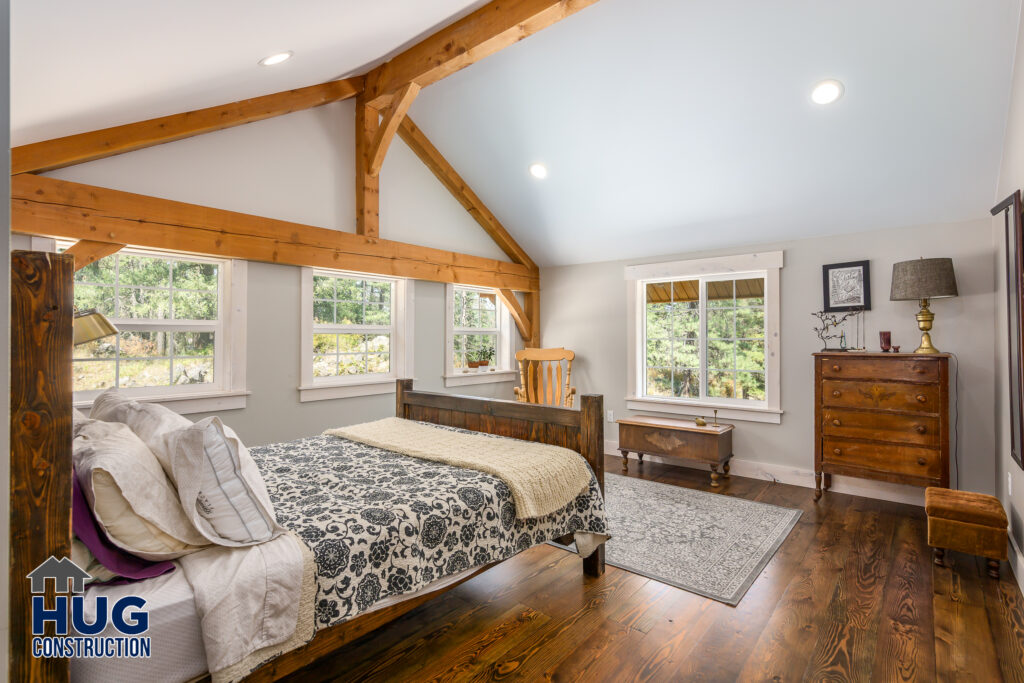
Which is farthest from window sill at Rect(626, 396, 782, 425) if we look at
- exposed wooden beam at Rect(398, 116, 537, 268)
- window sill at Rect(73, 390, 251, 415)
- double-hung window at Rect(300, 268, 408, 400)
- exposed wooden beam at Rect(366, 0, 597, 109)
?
window sill at Rect(73, 390, 251, 415)

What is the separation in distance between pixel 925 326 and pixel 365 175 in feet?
14.0

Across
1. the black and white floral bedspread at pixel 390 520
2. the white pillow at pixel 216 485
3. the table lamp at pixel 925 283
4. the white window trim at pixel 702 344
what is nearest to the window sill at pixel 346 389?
the black and white floral bedspread at pixel 390 520

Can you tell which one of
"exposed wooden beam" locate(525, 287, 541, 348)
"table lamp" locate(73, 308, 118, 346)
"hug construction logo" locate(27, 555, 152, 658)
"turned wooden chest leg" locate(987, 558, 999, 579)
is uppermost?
"exposed wooden beam" locate(525, 287, 541, 348)

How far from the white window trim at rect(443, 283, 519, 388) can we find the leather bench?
3.67m

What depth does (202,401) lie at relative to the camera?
330 centimetres

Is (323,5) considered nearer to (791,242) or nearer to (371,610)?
(371,610)

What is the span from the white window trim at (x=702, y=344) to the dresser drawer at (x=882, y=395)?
2.09 feet

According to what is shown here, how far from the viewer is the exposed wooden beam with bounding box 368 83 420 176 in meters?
3.66

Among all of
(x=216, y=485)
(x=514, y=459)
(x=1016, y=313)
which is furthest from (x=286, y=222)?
(x=1016, y=313)

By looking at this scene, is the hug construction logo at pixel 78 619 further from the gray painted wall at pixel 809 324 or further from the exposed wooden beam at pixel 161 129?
the gray painted wall at pixel 809 324

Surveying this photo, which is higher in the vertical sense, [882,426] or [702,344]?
[702,344]

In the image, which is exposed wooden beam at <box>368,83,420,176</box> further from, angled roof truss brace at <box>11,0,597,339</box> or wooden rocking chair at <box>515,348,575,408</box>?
wooden rocking chair at <box>515,348,575,408</box>

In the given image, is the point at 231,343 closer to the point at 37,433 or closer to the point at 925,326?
the point at 37,433

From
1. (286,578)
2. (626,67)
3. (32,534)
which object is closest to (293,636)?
(286,578)
